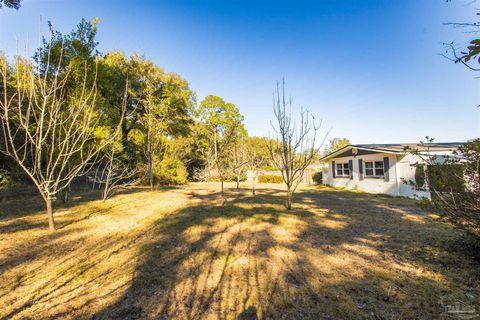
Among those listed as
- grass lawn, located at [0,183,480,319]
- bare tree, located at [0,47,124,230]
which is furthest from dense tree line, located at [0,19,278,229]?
grass lawn, located at [0,183,480,319]

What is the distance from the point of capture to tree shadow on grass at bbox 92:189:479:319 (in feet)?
8.58

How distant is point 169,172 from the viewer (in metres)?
19.5

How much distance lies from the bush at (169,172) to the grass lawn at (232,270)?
12.1 metres

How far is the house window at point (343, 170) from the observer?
17083 mm

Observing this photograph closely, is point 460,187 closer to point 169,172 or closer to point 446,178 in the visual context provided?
point 446,178

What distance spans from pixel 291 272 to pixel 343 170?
1586 centimetres

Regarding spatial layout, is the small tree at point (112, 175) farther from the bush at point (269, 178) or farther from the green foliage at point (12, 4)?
the bush at point (269, 178)

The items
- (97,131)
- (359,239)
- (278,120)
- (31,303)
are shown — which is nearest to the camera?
(31,303)

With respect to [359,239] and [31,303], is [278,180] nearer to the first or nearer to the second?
[359,239]

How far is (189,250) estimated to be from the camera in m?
4.43

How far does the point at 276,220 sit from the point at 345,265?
3058 mm

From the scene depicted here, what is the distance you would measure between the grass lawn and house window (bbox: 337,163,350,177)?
11.2 metres

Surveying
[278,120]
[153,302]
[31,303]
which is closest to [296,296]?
[153,302]

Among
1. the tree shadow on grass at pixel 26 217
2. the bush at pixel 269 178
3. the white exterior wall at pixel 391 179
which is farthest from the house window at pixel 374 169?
the tree shadow on grass at pixel 26 217
